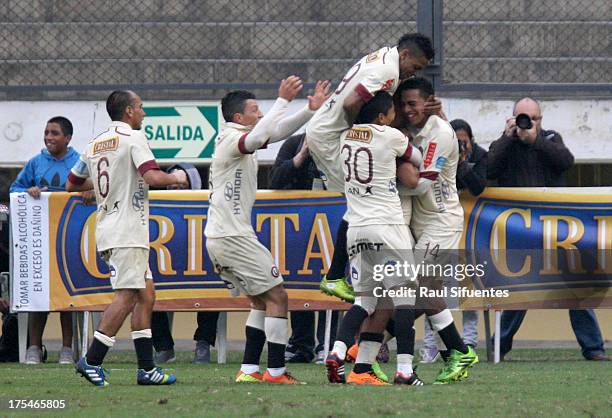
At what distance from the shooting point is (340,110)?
9.52 m

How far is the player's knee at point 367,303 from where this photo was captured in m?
9.24

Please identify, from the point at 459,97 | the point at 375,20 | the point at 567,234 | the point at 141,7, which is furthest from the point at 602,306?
the point at 141,7

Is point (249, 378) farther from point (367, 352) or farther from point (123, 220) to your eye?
point (123, 220)

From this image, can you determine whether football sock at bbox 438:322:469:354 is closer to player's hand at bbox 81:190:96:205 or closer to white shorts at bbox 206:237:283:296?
white shorts at bbox 206:237:283:296

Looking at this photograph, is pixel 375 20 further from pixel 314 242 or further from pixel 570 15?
pixel 314 242

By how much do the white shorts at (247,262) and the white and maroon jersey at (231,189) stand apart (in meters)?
0.05

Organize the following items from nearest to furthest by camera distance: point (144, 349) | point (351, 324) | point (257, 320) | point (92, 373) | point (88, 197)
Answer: point (92, 373), point (351, 324), point (144, 349), point (257, 320), point (88, 197)

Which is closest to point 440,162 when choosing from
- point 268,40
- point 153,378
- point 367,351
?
point 367,351

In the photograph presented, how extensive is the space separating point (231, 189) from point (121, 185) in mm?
713

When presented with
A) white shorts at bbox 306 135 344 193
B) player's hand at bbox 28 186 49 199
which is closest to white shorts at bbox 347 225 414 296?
white shorts at bbox 306 135 344 193

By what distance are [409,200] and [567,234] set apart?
2.77 metres

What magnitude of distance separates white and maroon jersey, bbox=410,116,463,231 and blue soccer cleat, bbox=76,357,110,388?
2.27 metres

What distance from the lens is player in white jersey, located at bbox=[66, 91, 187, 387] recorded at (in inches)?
363

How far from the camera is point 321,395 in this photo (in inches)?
322
